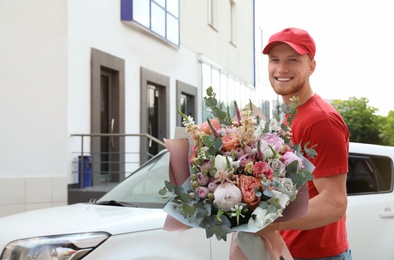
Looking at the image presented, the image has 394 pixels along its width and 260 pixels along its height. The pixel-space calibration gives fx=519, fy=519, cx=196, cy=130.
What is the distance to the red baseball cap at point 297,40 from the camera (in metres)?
2.08

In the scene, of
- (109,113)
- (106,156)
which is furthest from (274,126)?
(109,113)

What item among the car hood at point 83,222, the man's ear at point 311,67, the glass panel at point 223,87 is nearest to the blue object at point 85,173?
the car hood at point 83,222

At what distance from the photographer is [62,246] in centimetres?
290

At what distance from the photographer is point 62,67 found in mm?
9484

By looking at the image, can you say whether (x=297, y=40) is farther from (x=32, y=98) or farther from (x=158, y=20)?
(x=158, y=20)

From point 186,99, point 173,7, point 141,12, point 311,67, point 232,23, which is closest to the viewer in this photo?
point 311,67

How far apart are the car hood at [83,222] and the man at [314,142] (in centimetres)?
111

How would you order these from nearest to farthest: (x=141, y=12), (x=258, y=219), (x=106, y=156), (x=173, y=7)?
(x=258, y=219) < (x=106, y=156) < (x=141, y=12) < (x=173, y=7)

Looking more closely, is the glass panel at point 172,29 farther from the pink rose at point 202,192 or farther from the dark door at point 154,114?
the pink rose at point 202,192

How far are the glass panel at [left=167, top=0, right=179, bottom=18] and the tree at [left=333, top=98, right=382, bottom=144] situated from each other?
50.9 feet

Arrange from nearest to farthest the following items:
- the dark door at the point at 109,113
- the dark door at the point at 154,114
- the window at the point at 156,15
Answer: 1. the dark door at the point at 109,113
2. the window at the point at 156,15
3. the dark door at the point at 154,114

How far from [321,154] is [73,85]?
8272 millimetres

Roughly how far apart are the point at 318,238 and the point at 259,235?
1.64 feet

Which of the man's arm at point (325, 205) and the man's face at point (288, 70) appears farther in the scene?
the man's face at point (288, 70)
